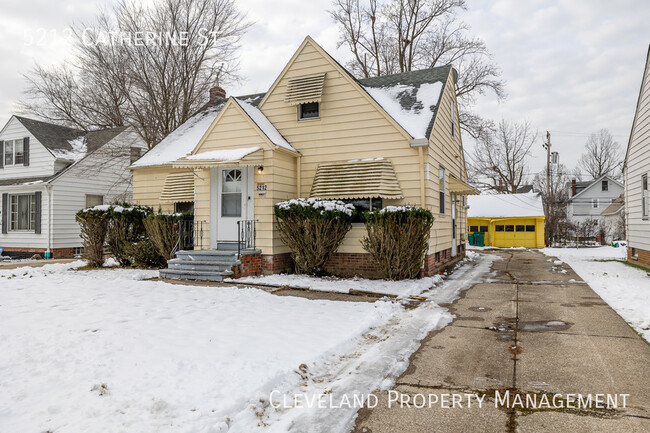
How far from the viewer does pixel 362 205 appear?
1027 centimetres

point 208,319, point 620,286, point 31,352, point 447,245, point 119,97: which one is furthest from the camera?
point 119,97

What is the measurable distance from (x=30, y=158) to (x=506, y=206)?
1112 inches

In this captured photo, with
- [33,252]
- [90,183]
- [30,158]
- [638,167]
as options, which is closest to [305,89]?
[638,167]

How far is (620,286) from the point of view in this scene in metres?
8.25

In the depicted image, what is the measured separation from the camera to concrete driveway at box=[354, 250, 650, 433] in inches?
115

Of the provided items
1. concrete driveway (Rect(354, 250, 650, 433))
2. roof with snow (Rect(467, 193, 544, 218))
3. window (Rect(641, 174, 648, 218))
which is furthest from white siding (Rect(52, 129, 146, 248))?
roof with snow (Rect(467, 193, 544, 218))

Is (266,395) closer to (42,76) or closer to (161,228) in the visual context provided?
(161,228)

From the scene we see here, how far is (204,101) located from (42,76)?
10.4 meters

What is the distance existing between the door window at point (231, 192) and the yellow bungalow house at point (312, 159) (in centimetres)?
3

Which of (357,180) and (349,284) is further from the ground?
(357,180)

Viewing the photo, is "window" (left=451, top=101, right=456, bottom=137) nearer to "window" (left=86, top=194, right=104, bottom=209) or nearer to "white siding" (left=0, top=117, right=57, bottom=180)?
"window" (left=86, top=194, right=104, bottom=209)

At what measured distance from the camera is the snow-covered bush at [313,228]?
9266 millimetres

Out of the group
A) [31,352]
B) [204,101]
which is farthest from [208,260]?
[204,101]

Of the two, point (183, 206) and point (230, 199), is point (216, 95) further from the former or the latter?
point (230, 199)
